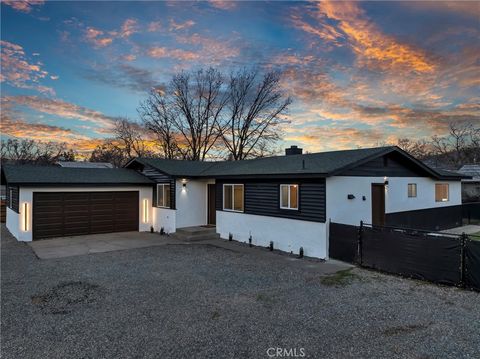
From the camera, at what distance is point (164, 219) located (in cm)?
1434

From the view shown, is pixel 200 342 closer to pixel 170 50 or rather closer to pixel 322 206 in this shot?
pixel 322 206

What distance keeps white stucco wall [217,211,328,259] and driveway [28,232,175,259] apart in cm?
252

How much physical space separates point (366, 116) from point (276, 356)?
19275 mm

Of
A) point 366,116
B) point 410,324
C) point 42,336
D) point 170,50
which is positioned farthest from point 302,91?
point 42,336

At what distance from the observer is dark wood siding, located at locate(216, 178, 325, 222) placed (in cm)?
921

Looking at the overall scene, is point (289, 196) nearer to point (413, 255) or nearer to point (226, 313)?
point (413, 255)

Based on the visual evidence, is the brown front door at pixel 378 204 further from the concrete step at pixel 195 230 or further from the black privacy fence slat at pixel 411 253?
the concrete step at pixel 195 230

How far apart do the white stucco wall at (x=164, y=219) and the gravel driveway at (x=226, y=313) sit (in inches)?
205

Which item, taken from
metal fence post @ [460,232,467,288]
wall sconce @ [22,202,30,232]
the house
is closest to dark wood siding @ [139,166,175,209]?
the house

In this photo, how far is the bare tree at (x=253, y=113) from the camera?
106 ft

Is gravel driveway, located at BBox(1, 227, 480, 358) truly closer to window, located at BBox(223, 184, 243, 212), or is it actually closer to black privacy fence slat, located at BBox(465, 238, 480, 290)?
black privacy fence slat, located at BBox(465, 238, 480, 290)

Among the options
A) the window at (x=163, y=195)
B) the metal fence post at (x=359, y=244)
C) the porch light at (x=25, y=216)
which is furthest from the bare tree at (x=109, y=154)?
the metal fence post at (x=359, y=244)

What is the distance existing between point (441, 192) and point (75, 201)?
16897 mm

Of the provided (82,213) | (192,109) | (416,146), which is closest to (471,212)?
(82,213)
